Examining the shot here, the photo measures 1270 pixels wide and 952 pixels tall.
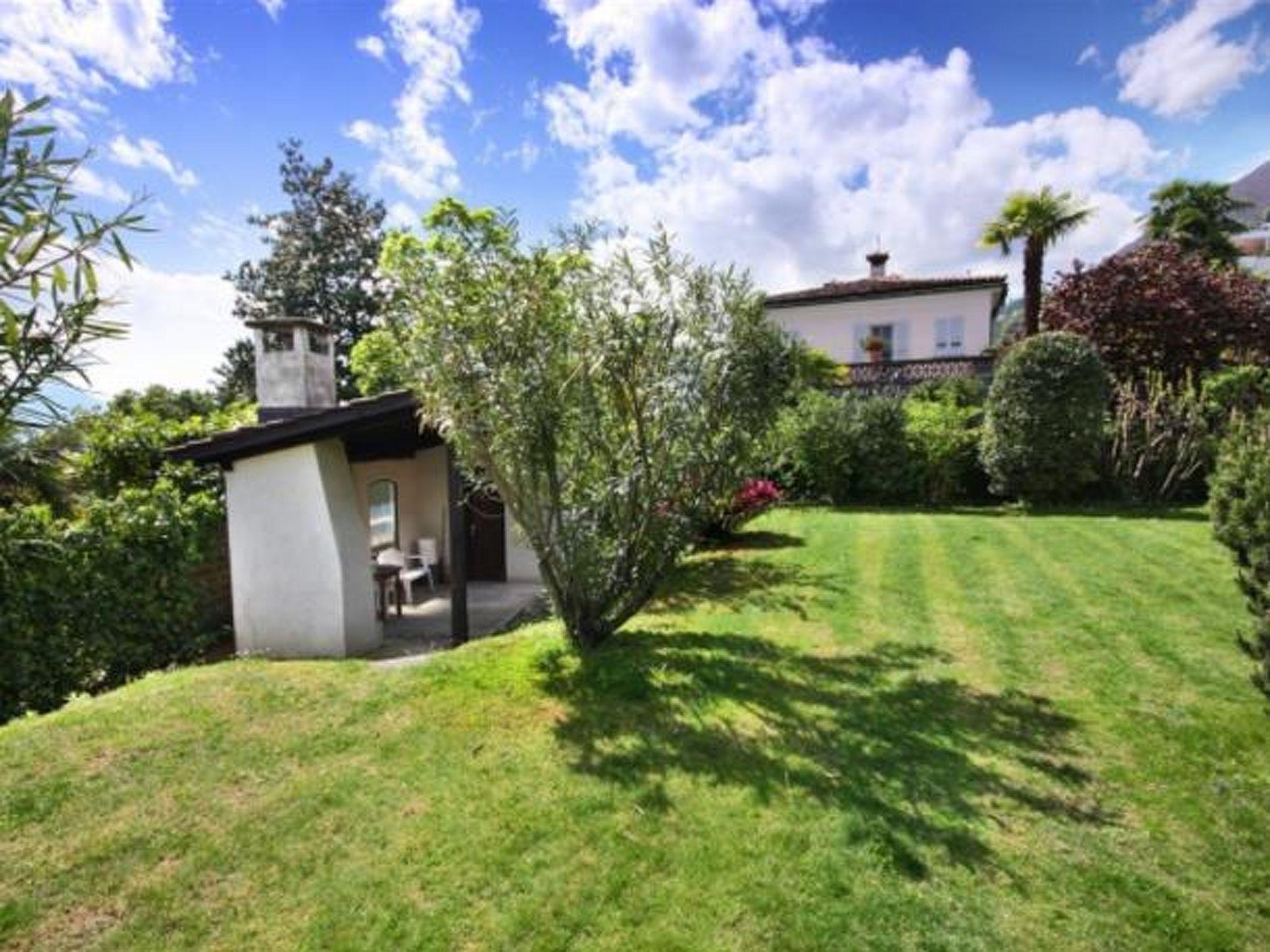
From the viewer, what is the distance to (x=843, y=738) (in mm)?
4816

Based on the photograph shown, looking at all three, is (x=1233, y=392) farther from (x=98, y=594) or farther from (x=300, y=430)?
(x=98, y=594)

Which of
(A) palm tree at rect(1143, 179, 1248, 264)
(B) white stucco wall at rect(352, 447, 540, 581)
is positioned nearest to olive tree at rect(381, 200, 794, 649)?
(B) white stucco wall at rect(352, 447, 540, 581)

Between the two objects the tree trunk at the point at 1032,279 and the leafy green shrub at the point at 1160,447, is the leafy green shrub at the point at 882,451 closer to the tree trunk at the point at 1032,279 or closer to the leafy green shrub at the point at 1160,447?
the leafy green shrub at the point at 1160,447

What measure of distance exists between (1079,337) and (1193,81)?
5447 millimetres

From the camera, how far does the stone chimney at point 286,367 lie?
10.6 m

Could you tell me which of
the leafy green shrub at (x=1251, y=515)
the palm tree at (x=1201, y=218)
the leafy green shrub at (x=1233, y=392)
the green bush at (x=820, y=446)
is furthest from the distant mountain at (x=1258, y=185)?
the leafy green shrub at (x=1251, y=515)

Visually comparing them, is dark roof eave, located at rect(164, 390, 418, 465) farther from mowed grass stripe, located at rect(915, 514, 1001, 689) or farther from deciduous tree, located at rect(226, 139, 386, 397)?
deciduous tree, located at rect(226, 139, 386, 397)

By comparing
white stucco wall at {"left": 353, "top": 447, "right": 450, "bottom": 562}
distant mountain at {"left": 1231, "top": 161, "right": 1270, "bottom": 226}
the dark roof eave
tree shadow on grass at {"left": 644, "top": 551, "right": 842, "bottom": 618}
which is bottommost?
tree shadow on grass at {"left": 644, "top": 551, "right": 842, "bottom": 618}

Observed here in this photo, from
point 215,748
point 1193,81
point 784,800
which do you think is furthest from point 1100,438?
point 215,748

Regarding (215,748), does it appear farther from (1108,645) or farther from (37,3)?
(1108,645)

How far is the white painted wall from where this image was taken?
24047 mm

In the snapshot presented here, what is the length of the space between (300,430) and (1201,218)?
30.3 meters

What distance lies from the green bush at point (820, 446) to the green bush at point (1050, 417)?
3258 mm

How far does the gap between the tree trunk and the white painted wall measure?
4.49m
